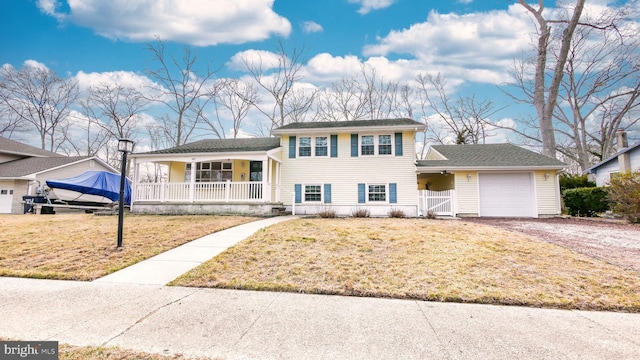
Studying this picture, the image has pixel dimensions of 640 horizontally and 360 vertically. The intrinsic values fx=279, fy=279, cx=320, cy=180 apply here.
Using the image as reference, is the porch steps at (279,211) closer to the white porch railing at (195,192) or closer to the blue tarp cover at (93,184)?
the white porch railing at (195,192)

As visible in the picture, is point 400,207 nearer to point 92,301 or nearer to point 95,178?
point 92,301

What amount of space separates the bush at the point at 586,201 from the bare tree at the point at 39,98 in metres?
41.8

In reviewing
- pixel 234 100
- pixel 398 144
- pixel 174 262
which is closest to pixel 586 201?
pixel 398 144

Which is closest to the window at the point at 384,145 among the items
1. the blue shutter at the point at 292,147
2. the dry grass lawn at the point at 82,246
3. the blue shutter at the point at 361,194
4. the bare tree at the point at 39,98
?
the blue shutter at the point at 361,194

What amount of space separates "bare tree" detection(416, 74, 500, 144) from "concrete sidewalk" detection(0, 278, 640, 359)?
27.6m

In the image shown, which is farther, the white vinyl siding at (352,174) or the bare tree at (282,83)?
the bare tree at (282,83)

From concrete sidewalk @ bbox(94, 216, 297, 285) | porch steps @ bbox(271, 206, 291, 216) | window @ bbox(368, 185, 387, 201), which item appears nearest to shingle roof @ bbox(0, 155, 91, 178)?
porch steps @ bbox(271, 206, 291, 216)

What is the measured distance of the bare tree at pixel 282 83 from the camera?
26.2 meters

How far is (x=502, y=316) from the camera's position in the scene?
3561 mm

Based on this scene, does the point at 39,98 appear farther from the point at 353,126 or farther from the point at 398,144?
the point at 398,144

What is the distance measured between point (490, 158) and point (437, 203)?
422 centimetres

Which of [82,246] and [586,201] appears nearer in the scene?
[82,246]

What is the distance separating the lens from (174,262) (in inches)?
231

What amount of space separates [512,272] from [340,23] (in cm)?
1986
